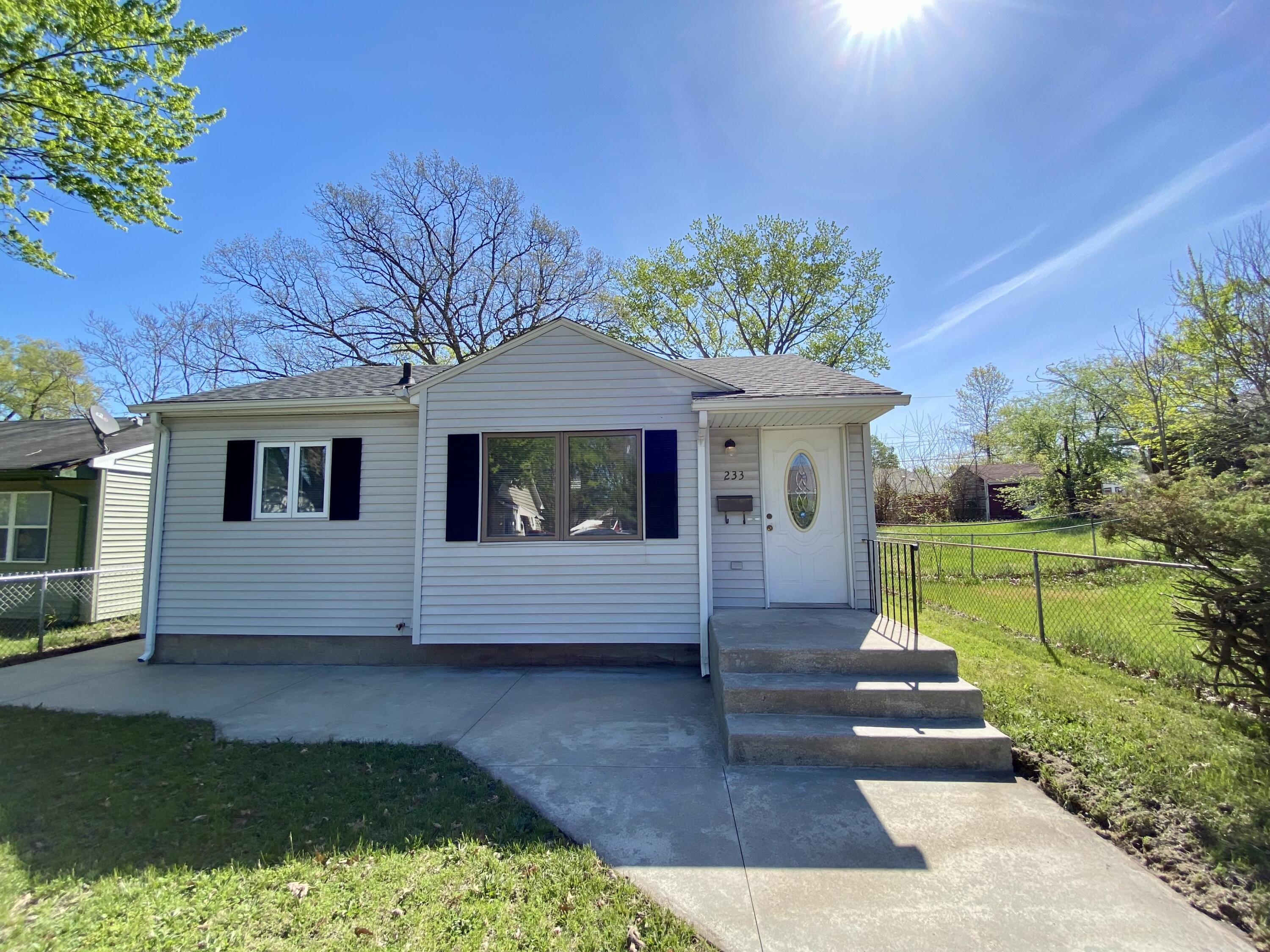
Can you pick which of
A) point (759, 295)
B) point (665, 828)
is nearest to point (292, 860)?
point (665, 828)

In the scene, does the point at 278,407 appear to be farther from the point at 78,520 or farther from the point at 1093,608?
the point at 1093,608

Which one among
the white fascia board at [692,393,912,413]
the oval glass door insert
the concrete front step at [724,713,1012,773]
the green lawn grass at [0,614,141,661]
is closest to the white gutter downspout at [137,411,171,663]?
the green lawn grass at [0,614,141,661]

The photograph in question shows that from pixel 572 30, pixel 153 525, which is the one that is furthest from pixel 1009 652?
pixel 572 30

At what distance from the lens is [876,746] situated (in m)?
3.52

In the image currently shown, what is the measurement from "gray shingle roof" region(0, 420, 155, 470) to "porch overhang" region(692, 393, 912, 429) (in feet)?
29.2

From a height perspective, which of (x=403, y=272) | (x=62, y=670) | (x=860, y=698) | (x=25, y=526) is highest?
(x=403, y=272)

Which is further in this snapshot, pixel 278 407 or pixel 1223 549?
pixel 278 407

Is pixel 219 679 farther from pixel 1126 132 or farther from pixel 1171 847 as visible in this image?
pixel 1126 132

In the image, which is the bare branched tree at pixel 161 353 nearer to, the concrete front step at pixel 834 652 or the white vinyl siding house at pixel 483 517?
the white vinyl siding house at pixel 483 517

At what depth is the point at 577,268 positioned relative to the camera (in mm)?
20031

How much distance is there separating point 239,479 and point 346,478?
1.41 m

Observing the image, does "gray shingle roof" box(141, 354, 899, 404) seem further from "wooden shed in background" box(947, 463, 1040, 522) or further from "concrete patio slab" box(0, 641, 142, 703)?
"wooden shed in background" box(947, 463, 1040, 522)

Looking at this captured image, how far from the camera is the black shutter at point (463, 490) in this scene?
236 inches

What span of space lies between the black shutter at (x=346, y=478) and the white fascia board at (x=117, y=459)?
14.1 ft
